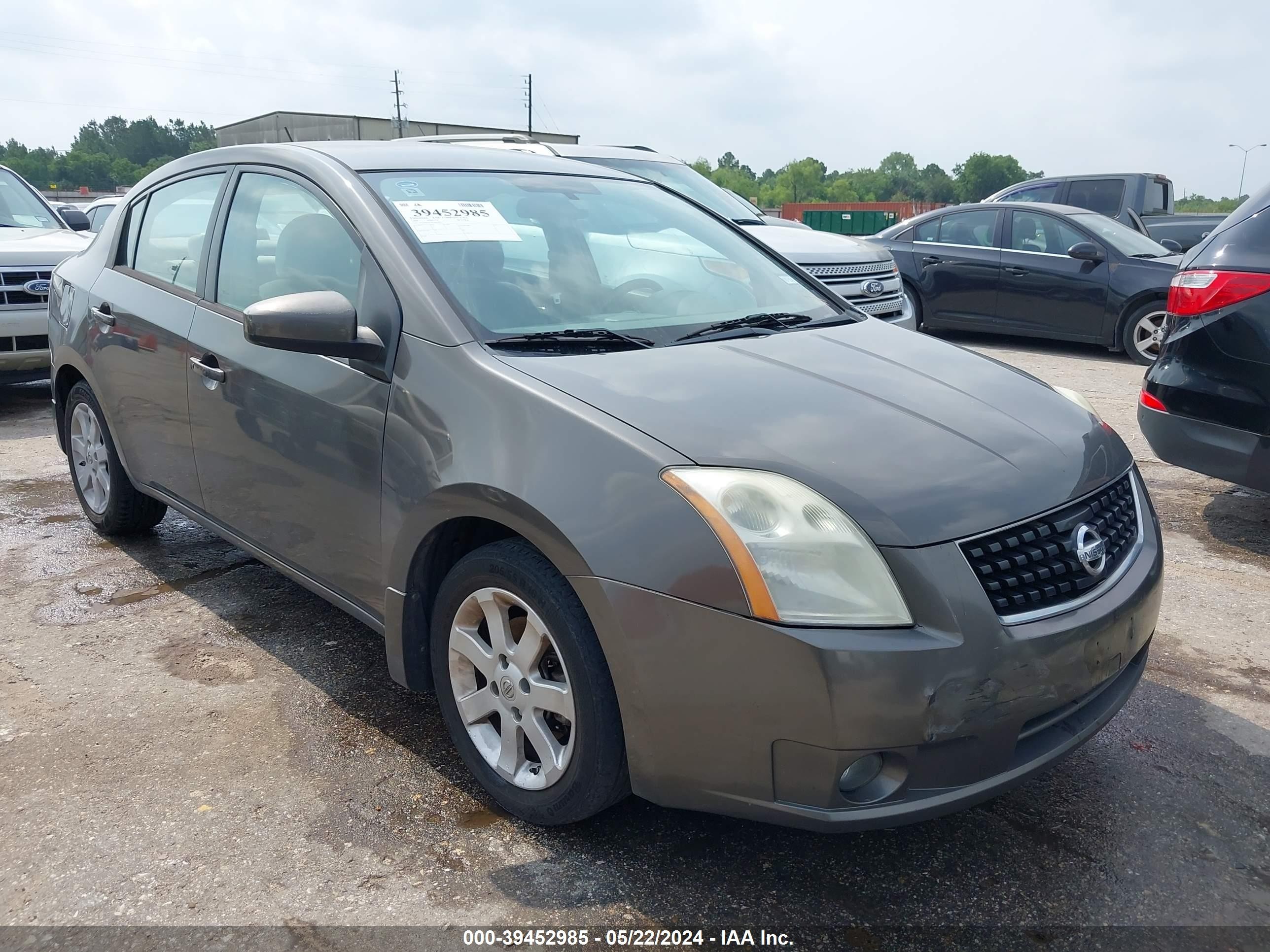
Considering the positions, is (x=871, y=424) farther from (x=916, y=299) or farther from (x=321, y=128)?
(x=321, y=128)

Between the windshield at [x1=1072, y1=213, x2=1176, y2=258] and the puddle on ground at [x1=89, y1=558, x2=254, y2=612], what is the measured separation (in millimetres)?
8475

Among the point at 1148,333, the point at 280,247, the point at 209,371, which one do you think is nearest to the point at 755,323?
the point at 280,247

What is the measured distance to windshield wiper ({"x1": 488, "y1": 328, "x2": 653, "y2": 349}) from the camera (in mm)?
2648

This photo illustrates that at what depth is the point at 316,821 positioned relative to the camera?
2.57 metres

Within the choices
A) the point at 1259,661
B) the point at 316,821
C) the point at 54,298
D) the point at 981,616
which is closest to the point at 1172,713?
the point at 1259,661

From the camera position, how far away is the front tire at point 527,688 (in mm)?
2256

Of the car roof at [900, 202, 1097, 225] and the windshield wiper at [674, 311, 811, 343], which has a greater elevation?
the car roof at [900, 202, 1097, 225]

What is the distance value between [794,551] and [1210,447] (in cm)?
306

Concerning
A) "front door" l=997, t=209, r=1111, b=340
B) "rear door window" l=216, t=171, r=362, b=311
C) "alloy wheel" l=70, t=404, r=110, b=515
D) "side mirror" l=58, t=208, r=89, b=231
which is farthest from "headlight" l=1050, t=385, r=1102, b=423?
"side mirror" l=58, t=208, r=89, b=231

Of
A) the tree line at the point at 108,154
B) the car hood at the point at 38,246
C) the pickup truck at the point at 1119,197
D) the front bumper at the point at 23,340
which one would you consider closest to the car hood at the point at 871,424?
the car hood at the point at 38,246

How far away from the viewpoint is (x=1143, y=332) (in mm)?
9414

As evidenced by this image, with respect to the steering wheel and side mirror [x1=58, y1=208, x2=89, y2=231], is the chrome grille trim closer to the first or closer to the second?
the steering wheel

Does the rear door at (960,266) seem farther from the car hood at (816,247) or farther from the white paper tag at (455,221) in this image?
the white paper tag at (455,221)

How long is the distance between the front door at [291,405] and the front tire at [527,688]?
0.35m
